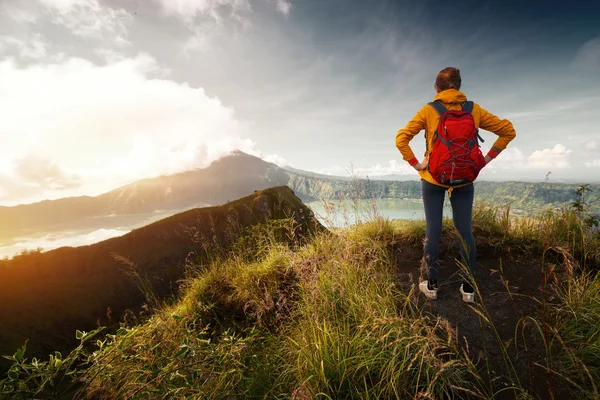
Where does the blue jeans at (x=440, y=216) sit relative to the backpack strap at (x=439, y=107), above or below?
below

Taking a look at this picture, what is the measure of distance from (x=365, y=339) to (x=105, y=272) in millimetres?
9360

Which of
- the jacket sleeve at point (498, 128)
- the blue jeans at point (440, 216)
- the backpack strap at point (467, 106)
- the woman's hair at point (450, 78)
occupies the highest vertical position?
the woman's hair at point (450, 78)

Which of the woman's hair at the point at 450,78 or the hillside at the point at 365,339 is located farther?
the woman's hair at the point at 450,78

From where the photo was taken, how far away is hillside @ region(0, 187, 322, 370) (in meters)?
5.68

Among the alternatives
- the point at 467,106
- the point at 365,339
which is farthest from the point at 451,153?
the point at 365,339

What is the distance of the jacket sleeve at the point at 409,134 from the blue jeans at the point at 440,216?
0.41 metres

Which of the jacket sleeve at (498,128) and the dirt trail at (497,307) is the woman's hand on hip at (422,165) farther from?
the dirt trail at (497,307)

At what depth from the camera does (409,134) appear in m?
3.07

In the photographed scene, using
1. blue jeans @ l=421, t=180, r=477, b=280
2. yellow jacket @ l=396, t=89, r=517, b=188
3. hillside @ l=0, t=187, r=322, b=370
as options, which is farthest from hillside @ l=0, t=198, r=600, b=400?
hillside @ l=0, t=187, r=322, b=370

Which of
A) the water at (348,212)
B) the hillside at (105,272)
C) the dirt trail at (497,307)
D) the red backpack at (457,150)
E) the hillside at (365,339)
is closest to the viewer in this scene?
the hillside at (365,339)

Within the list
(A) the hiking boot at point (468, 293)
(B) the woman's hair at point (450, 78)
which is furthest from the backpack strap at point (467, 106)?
(A) the hiking boot at point (468, 293)

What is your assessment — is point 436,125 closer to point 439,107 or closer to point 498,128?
point 439,107

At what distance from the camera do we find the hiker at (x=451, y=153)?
9.27 ft

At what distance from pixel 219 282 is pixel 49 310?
5.62 metres
